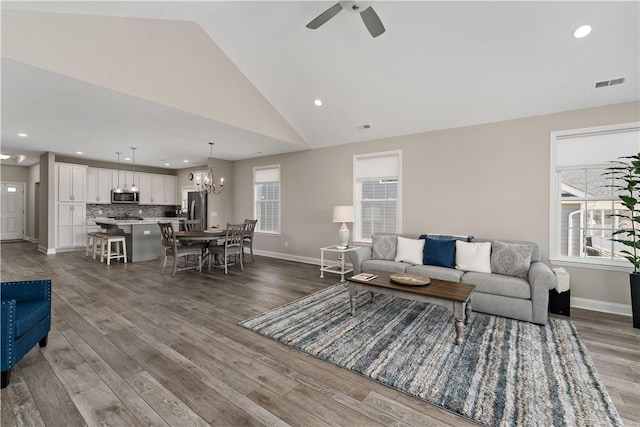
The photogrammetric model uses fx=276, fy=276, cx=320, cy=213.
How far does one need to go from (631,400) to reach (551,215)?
2571mm

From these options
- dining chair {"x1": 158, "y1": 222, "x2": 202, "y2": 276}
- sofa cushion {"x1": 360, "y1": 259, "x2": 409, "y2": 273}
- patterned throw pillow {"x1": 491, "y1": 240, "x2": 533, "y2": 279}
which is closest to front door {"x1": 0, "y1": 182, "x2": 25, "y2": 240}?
dining chair {"x1": 158, "y1": 222, "x2": 202, "y2": 276}

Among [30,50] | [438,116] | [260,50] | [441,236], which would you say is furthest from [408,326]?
[30,50]

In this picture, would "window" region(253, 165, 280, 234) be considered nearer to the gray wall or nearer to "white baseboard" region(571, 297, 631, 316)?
the gray wall

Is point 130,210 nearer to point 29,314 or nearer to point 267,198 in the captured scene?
point 267,198

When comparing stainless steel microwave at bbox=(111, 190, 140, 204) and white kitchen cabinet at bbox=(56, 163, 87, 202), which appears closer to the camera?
white kitchen cabinet at bbox=(56, 163, 87, 202)

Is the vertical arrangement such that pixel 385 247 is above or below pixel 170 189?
below

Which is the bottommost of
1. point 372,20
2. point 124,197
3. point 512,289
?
point 512,289

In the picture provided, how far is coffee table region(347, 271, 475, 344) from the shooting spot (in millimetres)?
2590

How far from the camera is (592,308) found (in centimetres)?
358

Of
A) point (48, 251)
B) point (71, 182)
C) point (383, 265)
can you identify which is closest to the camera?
point (383, 265)

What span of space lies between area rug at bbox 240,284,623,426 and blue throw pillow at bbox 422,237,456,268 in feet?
2.34

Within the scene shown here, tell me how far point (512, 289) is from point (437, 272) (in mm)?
842

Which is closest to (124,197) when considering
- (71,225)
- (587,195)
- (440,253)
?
(71,225)

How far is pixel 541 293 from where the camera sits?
304cm
